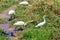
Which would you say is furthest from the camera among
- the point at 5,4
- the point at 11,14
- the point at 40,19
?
the point at 5,4

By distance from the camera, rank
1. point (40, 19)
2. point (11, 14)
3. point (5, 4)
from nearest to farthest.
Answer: point (40, 19) < point (11, 14) < point (5, 4)

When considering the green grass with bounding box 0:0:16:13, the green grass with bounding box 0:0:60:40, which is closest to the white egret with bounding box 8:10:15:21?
the green grass with bounding box 0:0:60:40

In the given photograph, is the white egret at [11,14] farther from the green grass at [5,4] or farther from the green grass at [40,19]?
the green grass at [5,4]

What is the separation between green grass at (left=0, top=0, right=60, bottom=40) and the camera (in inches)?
270

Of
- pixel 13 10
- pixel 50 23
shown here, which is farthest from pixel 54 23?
pixel 13 10

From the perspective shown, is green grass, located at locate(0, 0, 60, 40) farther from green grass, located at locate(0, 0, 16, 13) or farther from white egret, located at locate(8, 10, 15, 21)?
green grass, located at locate(0, 0, 16, 13)

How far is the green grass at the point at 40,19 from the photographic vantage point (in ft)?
22.5

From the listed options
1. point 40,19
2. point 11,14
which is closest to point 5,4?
point 11,14

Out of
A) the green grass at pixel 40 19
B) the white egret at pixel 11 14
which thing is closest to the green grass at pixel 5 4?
the green grass at pixel 40 19

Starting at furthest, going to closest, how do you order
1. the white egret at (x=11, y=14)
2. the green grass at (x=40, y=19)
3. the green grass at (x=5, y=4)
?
the green grass at (x=5, y=4)
the white egret at (x=11, y=14)
the green grass at (x=40, y=19)

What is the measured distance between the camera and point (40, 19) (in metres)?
8.02

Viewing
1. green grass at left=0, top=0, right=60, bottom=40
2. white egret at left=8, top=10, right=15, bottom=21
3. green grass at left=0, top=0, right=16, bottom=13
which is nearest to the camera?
green grass at left=0, top=0, right=60, bottom=40

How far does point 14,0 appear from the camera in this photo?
1008cm

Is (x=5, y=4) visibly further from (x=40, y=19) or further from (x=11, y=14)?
(x=40, y=19)
